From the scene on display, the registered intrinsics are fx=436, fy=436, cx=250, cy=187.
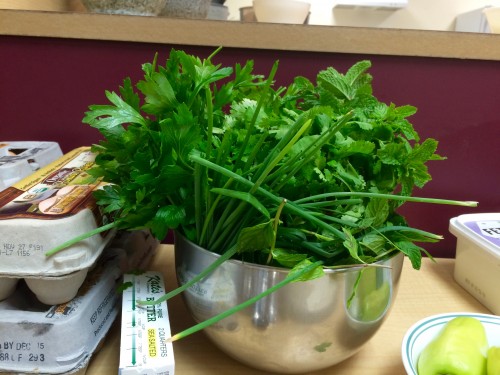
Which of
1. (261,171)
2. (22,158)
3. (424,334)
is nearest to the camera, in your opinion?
(261,171)

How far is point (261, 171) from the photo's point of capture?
1.43ft

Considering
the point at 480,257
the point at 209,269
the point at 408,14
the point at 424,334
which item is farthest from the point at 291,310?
the point at 408,14

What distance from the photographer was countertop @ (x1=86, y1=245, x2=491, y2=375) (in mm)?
551

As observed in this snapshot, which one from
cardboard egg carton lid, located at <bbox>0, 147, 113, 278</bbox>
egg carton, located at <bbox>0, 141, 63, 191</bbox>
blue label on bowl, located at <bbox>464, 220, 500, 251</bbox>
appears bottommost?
blue label on bowl, located at <bbox>464, 220, 500, 251</bbox>

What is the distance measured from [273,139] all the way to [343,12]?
1336mm

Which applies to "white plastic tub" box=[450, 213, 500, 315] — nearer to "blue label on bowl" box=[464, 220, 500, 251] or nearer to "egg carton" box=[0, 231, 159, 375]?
"blue label on bowl" box=[464, 220, 500, 251]

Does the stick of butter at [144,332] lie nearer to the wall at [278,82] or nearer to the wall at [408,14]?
the wall at [278,82]

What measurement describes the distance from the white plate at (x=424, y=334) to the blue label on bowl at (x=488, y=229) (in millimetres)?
164

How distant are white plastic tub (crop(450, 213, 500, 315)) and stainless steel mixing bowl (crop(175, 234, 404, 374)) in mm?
304

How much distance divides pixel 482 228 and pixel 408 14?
1158 mm

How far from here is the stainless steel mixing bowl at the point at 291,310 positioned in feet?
1.47

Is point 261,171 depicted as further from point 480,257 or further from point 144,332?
point 480,257

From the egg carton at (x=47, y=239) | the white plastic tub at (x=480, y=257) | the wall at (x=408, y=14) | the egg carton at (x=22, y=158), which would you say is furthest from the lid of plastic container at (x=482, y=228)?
the wall at (x=408, y=14)

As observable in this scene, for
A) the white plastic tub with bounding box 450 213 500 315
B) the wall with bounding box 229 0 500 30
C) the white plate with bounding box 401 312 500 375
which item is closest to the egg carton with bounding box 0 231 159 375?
the white plate with bounding box 401 312 500 375
